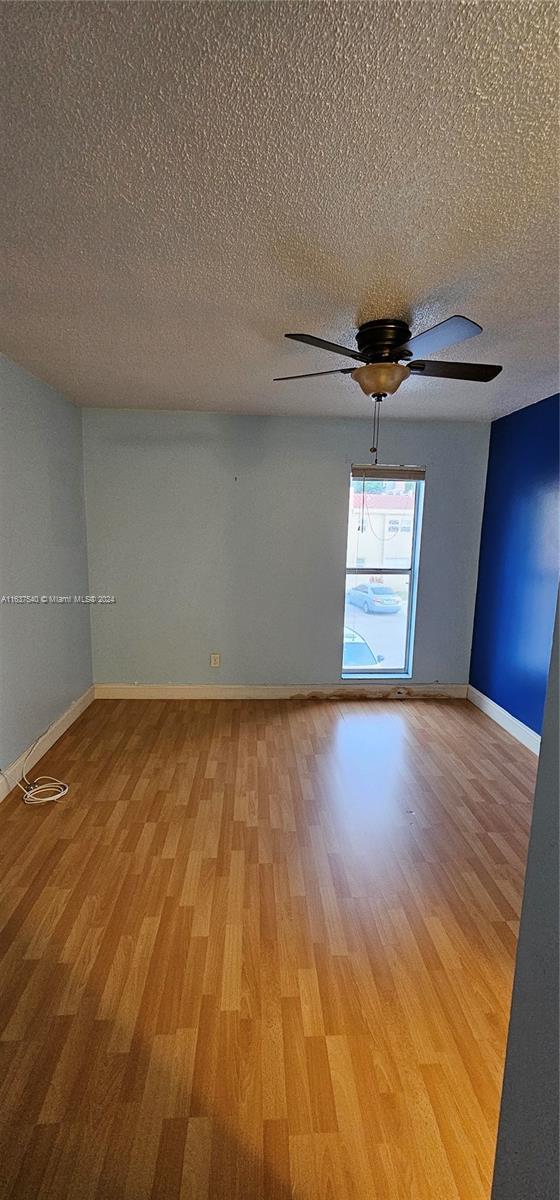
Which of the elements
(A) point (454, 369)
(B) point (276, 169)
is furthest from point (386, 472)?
(B) point (276, 169)

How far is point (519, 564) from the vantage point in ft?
11.9

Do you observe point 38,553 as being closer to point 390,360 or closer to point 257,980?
point 390,360

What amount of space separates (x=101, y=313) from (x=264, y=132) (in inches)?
48.3

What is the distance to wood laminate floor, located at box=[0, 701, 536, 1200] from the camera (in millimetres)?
1173

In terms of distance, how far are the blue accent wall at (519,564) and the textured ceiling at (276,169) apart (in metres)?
1.26

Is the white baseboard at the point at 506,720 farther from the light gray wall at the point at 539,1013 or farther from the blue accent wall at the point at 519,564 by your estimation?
the light gray wall at the point at 539,1013

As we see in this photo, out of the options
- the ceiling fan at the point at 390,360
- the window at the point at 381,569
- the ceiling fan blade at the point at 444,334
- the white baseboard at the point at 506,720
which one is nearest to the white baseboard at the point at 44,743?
the window at the point at 381,569

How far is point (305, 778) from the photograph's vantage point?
9.64 ft

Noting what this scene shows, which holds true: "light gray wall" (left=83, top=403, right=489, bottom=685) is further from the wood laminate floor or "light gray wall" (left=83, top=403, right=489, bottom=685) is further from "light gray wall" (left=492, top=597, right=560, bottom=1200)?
"light gray wall" (left=492, top=597, right=560, bottom=1200)

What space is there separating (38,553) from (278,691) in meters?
2.22

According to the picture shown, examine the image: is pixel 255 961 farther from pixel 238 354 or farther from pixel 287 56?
pixel 238 354

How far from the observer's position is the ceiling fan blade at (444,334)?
167 cm

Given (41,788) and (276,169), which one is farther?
(41,788)

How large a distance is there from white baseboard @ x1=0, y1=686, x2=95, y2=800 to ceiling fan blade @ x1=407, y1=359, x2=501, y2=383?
2952 mm
